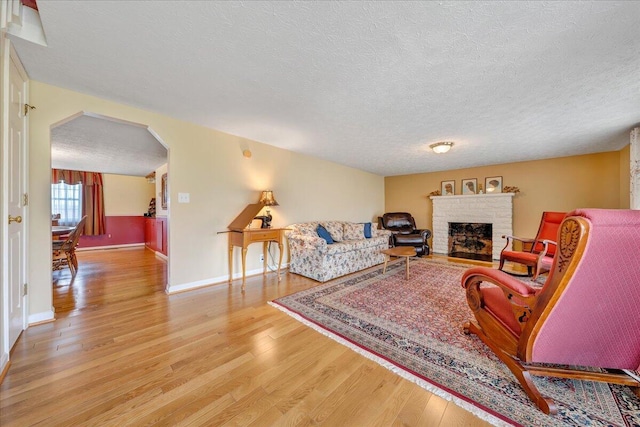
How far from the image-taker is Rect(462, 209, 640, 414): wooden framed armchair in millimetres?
1022

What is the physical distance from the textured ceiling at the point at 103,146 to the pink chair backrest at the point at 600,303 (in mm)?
3945

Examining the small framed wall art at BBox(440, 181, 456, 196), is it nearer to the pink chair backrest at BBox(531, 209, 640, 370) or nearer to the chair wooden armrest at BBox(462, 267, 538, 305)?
the chair wooden armrest at BBox(462, 267, 538, 305)

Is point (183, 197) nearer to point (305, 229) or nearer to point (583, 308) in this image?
point (305, 229)

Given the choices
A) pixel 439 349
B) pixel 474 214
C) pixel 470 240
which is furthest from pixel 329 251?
pixel 470 240

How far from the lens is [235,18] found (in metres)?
1.40

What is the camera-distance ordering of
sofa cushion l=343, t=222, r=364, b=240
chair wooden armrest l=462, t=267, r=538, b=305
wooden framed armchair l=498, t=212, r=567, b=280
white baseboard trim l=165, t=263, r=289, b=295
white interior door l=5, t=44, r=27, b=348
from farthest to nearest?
sofa cushion l=343, t=222, r=364, b=240 → wooden framed armchair l=498, t=212, r=567, b=280 → white baseboard trim l=165, t=263, r=289, b=295 → white interior door l=5, t=44, r=27, b=348 → chair wooden armrest l=462, t=267, r=538, b=305

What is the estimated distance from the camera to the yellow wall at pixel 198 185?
216cm

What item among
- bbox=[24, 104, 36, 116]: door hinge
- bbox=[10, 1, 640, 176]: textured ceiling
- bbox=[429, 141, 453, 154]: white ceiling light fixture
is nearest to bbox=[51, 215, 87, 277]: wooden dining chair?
bbox=[24, 104, 36, 116]: door hinge

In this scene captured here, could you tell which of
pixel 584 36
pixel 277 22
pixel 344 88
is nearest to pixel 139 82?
pixel 277 22

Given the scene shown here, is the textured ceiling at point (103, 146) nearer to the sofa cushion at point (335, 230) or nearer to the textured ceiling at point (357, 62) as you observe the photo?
the textured ceiling at point (357, 62)

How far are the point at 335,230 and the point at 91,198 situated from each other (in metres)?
6.73

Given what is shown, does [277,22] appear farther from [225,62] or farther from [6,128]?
[6,128]

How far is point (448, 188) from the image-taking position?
19.1 ft

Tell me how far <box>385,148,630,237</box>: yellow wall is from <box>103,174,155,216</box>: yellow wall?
8383 mm
